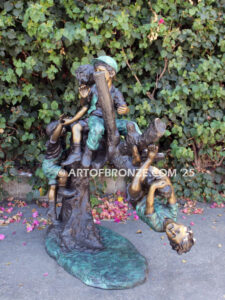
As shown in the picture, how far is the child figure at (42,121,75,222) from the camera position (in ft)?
10.0

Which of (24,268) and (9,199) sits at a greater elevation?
(9,199)

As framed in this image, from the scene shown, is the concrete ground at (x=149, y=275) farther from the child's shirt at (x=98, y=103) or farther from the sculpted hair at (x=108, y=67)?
the sculpted hair at (x=108, y=67)

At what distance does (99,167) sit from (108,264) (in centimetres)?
85

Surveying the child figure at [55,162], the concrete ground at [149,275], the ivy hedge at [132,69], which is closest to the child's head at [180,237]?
the concrete ground at [149,275]

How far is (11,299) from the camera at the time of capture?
2525 millimetres

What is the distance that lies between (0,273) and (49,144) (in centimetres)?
123

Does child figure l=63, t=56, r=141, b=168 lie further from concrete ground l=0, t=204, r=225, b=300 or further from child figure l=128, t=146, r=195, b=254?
concrete ground l=0, t=204, r=225, b=300

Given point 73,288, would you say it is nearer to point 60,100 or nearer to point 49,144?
point 49,144

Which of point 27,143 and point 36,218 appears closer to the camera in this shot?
point 36,218

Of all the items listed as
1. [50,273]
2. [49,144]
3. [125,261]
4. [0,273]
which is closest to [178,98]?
[49,144]

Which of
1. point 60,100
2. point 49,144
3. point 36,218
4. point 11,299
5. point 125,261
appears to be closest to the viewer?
point 11,299

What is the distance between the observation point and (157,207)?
2682mm

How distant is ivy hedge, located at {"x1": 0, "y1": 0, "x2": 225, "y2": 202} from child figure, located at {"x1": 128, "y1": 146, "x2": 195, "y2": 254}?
1.75 metres

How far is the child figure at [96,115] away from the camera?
2.81m
